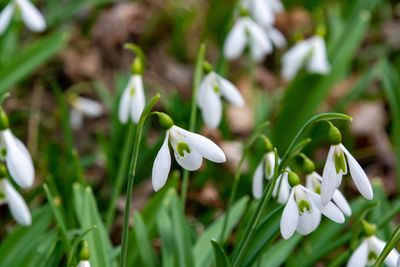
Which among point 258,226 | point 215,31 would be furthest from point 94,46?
point 258,226

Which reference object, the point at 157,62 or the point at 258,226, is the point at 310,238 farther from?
the point at 157,62

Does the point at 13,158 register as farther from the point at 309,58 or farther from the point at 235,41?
the point at 309,58

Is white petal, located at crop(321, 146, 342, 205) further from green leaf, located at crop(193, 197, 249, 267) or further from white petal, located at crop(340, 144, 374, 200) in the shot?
green leaf, located at crop(193, 197, 249, 267)

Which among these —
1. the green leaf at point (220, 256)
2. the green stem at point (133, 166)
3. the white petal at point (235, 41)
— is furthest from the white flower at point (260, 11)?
the green stem at point (133, 166)

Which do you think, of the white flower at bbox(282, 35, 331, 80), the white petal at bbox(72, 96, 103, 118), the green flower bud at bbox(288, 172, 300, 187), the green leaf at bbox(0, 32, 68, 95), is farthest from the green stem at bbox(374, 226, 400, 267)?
the white petal at bbox(72, 96, 103, 118)

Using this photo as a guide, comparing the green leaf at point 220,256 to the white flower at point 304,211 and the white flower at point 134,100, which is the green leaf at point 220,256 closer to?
the white flower at point 304,211
